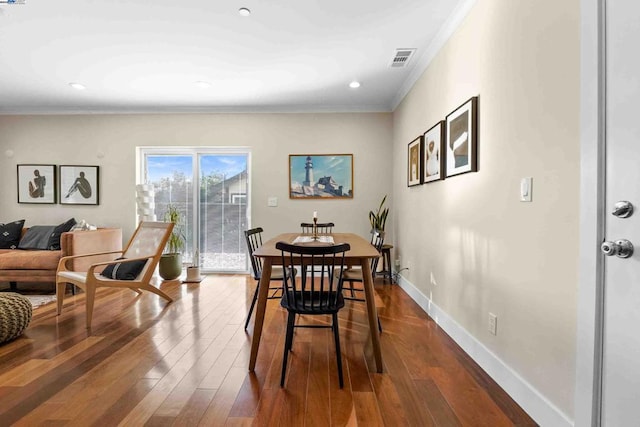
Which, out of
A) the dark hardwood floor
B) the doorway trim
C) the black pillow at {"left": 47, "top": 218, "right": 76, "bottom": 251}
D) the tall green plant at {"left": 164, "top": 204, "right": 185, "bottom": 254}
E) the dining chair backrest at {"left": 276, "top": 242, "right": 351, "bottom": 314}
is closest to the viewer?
the doorway trim

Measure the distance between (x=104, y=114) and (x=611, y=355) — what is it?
615cm

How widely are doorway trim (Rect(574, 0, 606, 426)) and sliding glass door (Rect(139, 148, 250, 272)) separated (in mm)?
4386

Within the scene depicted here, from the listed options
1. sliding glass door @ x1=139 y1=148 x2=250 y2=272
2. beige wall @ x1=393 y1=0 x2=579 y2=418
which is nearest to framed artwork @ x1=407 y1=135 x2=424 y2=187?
beige wall @ x1=393 y1=0 x2=579 y2=418

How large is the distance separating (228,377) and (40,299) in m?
3.14

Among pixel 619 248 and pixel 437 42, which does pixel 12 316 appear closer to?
pixel 619 248

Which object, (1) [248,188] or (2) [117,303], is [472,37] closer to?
(1) [248,188]

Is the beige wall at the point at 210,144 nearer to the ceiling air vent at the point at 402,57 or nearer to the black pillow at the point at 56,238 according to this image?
the black pillow at the point at 56,238

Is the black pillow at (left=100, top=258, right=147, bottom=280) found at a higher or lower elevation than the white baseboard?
higher

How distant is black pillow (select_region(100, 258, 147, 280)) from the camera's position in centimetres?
323

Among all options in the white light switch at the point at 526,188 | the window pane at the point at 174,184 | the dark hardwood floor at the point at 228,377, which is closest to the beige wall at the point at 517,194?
the white light switch at the point at 526,188

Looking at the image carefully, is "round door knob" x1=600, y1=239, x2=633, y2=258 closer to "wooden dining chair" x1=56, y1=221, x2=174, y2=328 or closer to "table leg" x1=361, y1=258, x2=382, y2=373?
"table leg" x1=361, y1=258, x2=382, y2=373

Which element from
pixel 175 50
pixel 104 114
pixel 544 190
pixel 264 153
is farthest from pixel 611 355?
pixel 104 114

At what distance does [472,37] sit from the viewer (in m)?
2.29

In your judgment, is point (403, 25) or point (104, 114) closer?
point (403, 25)
